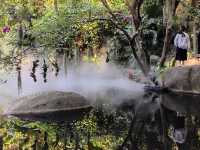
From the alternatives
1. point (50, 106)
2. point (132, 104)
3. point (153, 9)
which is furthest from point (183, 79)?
point (153, 9)

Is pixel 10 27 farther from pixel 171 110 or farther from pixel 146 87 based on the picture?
pixel 171 110

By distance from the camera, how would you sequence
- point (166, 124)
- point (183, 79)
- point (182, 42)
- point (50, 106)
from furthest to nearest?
point (182, 42) < point (183, 79) < point (50, 106) < point (166, 124)

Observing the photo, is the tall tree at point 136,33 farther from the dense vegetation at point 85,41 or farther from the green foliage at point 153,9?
the green foliage at point 153,9

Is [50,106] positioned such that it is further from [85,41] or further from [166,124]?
[85,41]

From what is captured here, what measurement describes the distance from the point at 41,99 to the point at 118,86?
23.3 ft

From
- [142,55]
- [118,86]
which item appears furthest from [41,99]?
[118,86]

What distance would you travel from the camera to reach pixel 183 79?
62.2 ft

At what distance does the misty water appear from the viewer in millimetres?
11648

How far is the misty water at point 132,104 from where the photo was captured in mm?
11648

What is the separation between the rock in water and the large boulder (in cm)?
446

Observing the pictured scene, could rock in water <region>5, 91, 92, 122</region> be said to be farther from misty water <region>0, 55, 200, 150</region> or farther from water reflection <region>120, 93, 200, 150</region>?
A: water reflection <region>120, 93, 200, 150</region>

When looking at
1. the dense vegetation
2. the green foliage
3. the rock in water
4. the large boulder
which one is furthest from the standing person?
the rock in water

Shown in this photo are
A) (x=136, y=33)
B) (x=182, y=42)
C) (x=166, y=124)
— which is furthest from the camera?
(x=182, y=42)

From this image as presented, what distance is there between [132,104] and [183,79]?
9.57 ft
